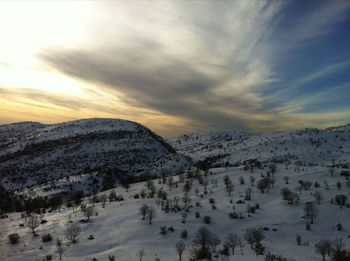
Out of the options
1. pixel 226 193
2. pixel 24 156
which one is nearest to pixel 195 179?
pixel 226 193

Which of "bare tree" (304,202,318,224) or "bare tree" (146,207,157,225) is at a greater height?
"bare tree" (304,202,318,224)

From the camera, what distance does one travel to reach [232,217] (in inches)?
728

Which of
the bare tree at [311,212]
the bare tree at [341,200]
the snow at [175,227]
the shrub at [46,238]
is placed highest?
the bare tree at [341,200]

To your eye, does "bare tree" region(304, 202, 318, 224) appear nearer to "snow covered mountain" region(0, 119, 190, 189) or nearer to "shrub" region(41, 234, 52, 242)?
"shrub" region(41, 234, 52, 242)

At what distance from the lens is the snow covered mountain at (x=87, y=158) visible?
63469mm

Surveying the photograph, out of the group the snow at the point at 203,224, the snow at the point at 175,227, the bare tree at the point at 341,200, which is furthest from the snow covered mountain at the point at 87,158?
the bare tree at the point at 341,200

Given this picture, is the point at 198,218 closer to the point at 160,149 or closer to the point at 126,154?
the point at 126,154

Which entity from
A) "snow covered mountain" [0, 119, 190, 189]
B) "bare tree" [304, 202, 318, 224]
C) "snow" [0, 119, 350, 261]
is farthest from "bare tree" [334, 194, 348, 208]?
"snow covered mountain" [0, 119, 190, 189]

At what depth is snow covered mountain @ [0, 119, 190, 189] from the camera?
6347 centimetres

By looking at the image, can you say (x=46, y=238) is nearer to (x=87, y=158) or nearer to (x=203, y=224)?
(x=203, y=224)

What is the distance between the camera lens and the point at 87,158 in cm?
8156

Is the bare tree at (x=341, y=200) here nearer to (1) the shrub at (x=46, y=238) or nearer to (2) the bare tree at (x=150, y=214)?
(2) the bare tree at (x=150, y=214)

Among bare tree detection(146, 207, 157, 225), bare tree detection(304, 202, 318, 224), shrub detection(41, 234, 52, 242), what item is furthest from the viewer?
bare tree detection(146, 207, 157, 225)

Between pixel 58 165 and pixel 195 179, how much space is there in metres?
60.0
